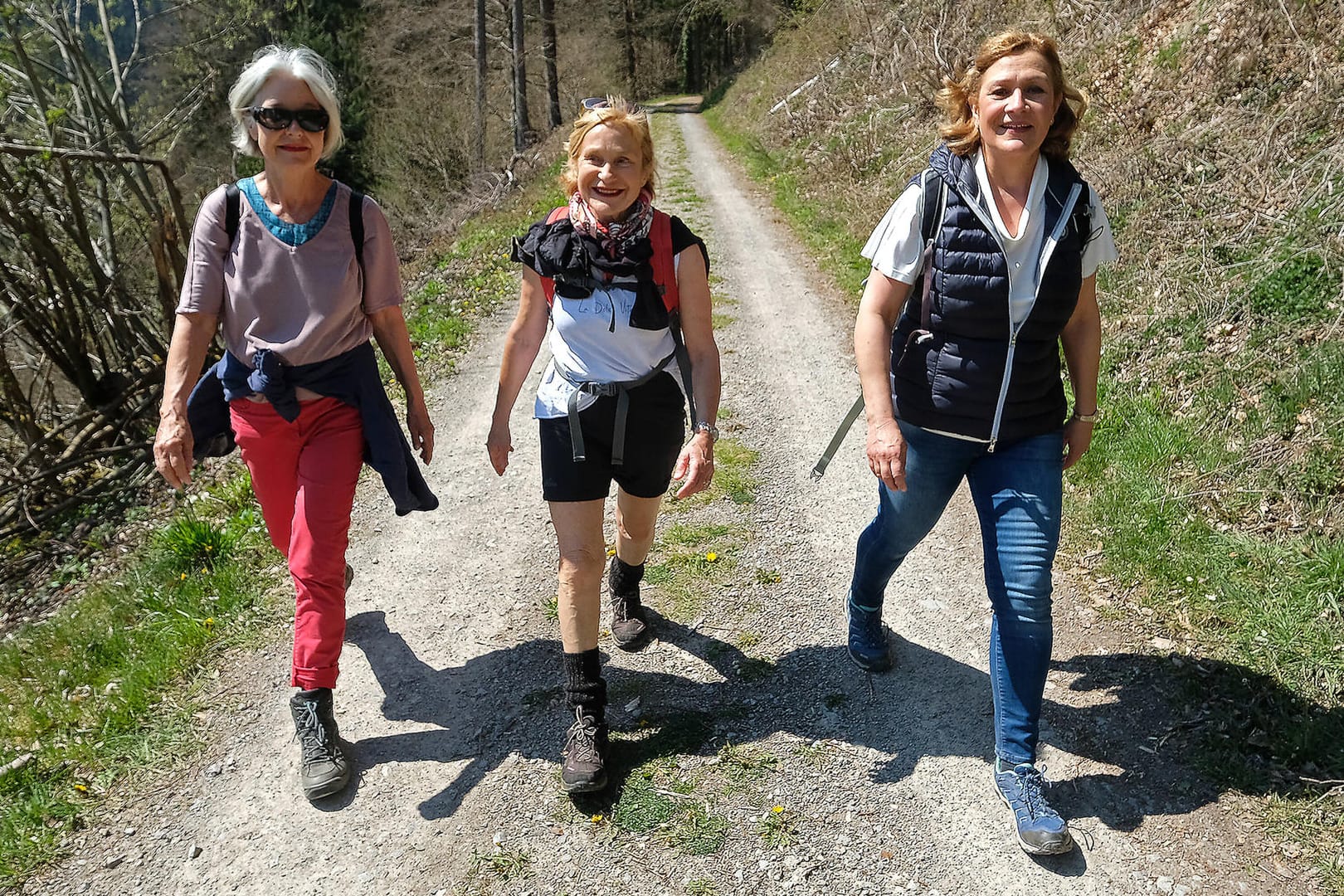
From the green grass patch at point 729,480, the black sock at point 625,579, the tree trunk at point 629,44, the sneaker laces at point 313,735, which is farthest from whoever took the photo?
the tree trunk at point 629,44

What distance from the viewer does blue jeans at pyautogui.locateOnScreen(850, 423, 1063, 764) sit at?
2.51 m

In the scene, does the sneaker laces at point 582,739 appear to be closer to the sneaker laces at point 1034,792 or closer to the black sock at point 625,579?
the black sock at point 625,579

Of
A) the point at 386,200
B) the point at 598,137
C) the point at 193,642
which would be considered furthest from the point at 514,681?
the point at 386,200

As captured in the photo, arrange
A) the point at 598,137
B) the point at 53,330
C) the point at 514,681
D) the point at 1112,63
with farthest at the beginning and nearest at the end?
the point at 1112,63
the point at 53,330
the point at 514,681
the point at 598,137

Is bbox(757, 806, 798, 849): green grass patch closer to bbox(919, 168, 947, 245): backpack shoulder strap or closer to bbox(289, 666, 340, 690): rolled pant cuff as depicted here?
bbox(289, 666, 340, 690): rolled pant cuff

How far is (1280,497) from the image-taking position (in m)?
3.88

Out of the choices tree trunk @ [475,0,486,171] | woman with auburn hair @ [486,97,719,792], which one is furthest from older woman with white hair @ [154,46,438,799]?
tree trunk @ [475,0,486,171]

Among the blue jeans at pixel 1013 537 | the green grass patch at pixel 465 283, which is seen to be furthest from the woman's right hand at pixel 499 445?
the green grass patch at pixel 465 283

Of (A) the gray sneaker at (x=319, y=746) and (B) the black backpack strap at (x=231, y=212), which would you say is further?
(A) the gray sneaker at (x=319, y=746)

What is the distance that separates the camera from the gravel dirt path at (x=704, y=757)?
257cm

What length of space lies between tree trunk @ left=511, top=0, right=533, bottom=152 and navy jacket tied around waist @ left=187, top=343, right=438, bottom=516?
19.6 meters

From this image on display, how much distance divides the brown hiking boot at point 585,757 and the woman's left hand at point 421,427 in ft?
3.67

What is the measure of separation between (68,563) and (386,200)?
688 inches

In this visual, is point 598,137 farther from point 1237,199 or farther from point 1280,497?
point 1237,199
